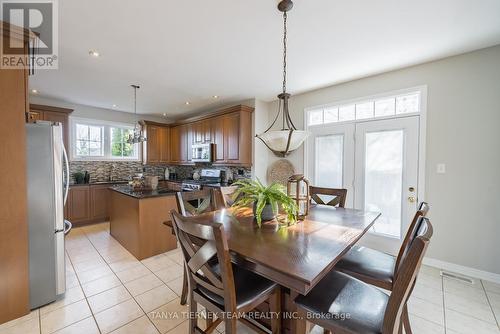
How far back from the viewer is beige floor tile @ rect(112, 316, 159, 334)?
1.69 m

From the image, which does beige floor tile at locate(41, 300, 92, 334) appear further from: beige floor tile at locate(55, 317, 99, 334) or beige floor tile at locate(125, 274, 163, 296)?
beige floor tile at locate(125, 274, 163, 296)

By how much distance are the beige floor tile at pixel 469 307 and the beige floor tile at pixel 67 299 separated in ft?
11.7

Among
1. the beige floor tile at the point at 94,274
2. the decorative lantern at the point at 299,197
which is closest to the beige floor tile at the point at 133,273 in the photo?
the beige floor tile at the point at 94,274

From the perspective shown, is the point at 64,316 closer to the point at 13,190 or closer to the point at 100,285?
the point at 100,285

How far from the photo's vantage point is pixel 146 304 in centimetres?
201

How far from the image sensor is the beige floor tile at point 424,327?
1.69 meters

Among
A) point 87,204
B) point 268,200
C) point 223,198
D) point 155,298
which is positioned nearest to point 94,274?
point 155,298

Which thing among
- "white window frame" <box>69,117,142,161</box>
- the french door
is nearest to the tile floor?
the french door

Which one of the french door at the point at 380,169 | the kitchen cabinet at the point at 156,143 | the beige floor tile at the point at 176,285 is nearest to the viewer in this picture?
the beige floor tile at the point at 176,285

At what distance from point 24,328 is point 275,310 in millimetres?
→ 2039

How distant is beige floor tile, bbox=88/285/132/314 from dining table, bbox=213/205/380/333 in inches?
50.1

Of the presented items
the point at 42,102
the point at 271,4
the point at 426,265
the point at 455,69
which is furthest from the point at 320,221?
the point at 42,102

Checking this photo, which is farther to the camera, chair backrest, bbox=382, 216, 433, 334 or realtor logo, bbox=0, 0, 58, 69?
realtor logo, bbox=0, 0, 58, 69

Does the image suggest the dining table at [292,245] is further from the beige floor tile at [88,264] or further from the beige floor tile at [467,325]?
the beige floor tile at [88,264]
